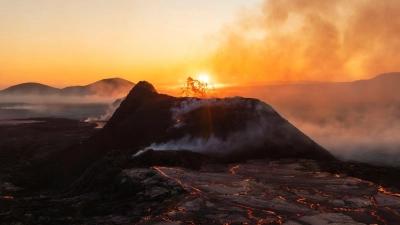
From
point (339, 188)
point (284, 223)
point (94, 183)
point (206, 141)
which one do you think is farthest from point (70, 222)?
point (206, 141)

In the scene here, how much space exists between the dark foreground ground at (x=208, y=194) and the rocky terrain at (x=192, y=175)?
0.18 feet

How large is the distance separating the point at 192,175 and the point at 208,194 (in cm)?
359

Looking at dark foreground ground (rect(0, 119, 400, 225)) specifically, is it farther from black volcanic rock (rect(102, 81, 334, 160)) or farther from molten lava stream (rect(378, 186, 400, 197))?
black volcanic rock (rect(102, 81, 334, 160))

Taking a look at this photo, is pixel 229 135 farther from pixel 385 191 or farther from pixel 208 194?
pixel 385 191

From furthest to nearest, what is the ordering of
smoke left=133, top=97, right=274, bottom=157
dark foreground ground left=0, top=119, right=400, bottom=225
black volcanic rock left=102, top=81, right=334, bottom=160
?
black volcanic rock left=102, top=81, right=334, bottom=160
smoke left=133, top=97, right=274, bottom=157
dark foreground ground left=0, top=119, right=400, bottom=225

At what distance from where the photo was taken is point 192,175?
63.0ft

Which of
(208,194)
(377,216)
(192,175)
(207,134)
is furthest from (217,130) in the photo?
(377,216)

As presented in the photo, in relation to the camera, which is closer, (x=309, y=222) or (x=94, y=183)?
(x=309, y=222)

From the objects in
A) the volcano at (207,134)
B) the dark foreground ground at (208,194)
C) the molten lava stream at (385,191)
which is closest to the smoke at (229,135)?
the volcano at (207,134)

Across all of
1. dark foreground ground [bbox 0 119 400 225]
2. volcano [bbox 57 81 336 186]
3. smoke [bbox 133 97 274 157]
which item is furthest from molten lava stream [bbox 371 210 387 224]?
smoke [bbox 133 97 274 157]

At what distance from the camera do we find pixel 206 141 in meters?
27.4

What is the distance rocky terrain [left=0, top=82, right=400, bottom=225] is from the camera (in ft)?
45.4

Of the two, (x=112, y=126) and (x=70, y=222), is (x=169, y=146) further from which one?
(x=70, y=222)

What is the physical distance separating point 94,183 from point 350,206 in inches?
527
